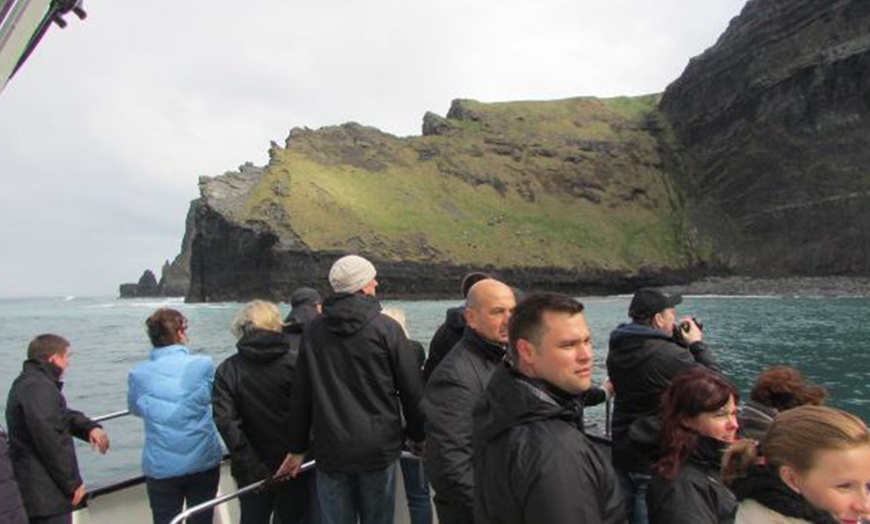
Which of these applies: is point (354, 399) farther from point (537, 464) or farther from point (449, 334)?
point (537, 464)

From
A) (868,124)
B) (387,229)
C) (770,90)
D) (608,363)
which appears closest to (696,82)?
(770,90)

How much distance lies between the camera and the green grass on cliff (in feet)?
378

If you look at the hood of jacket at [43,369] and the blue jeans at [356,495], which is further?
the hood of jacket at [43,369]

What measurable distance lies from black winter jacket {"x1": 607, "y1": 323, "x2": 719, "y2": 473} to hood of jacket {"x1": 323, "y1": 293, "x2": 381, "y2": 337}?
1.50 metres

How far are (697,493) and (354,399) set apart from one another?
79.2 inches

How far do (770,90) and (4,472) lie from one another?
125082mm

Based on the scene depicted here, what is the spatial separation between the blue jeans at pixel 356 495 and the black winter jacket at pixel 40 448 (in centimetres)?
165

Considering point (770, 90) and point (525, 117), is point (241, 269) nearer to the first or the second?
point (525, 117)

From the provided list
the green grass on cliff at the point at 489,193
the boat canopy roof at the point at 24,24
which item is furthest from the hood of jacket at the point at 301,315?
the green grass on cliff at the point at 489,193

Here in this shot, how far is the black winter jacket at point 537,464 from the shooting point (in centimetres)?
222

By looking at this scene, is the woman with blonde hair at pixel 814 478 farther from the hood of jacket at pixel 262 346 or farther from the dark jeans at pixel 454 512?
the hood of jacket at pixel 262 346

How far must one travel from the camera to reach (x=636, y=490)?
4258 mm

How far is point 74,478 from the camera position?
464cm

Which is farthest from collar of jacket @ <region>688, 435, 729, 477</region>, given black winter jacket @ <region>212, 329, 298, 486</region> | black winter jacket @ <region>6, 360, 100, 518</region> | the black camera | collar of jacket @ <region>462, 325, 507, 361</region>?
black winter jacket @ <region>6, 360, 100, 518</region>
